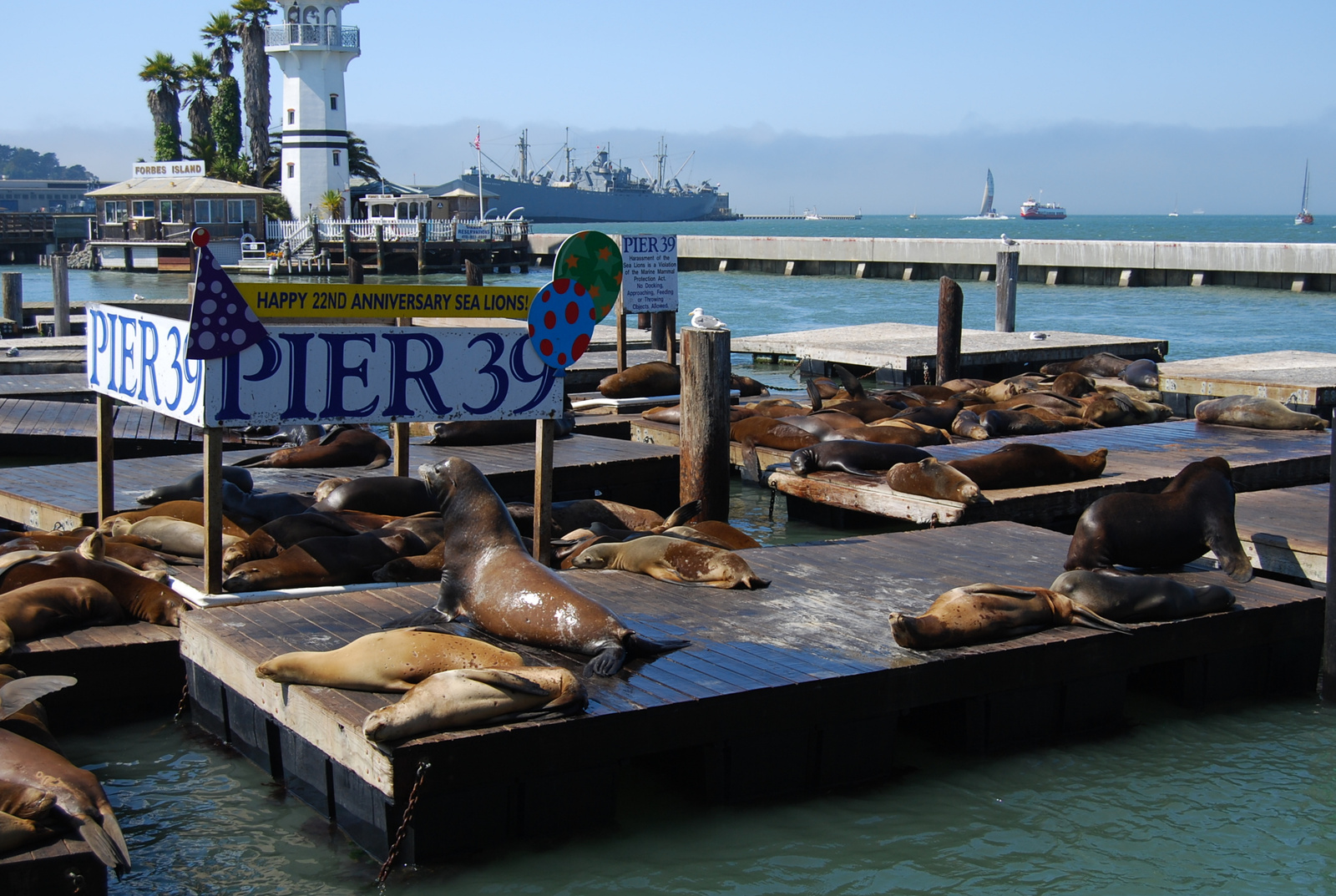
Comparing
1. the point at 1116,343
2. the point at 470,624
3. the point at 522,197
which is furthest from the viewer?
the point at 522,197

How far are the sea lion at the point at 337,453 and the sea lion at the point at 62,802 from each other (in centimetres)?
531

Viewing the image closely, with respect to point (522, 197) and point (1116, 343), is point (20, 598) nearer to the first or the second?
point (1116, 343)

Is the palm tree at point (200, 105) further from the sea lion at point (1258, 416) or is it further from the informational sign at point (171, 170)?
the sea lion at point (1258, 416)

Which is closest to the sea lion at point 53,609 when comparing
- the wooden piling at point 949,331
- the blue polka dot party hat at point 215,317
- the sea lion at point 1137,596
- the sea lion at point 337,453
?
the blue polka dot party hat at point 215,317

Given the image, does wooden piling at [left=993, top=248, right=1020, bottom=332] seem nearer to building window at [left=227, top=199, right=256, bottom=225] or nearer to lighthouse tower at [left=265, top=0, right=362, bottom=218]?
lighthouse tower at [left=265, top=0, right=362, bottom=218]

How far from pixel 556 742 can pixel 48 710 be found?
8.19 feet

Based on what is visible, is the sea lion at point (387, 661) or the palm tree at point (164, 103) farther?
the palm tree at point (164, 103)

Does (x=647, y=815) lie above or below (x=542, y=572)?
below

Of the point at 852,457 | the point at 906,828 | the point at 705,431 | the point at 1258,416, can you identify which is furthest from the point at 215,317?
the point at 1258,416

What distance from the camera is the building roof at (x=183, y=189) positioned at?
44.8m

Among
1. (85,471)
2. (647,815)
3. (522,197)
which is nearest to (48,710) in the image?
(647,815)

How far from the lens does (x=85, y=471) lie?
902cm

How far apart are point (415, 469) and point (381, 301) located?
3113mm

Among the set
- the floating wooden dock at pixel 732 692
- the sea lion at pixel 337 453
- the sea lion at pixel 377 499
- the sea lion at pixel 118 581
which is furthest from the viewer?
the sea lion at pixel 337 453
